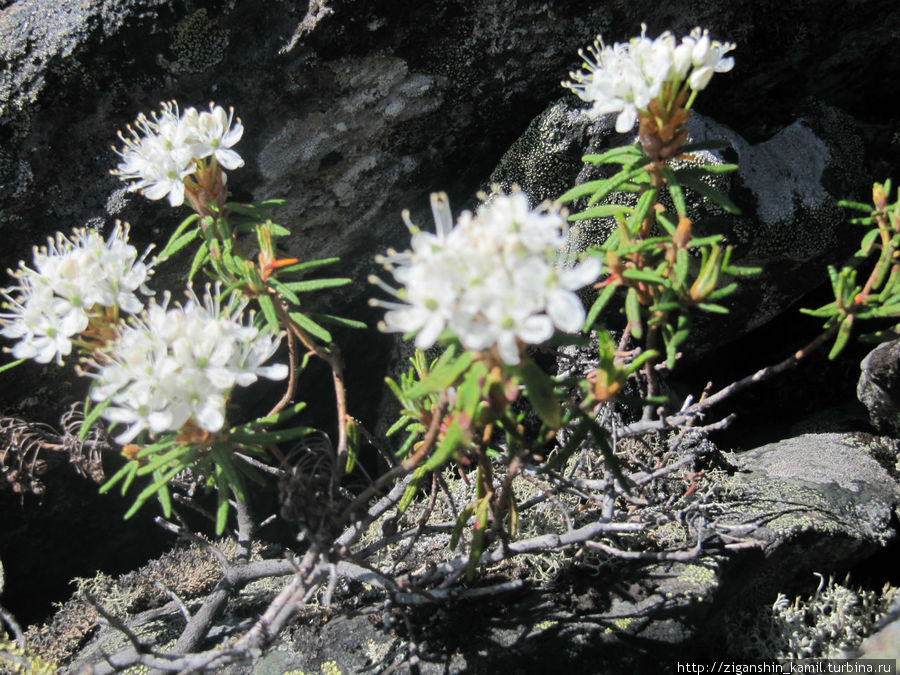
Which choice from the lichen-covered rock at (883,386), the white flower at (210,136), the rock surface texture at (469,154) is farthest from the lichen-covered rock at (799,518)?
the white flower at (210,136)

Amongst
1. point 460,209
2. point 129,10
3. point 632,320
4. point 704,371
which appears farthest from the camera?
point 704,371

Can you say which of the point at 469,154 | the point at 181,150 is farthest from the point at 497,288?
the point at 469,154

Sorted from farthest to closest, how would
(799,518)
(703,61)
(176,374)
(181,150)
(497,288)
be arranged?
(799,518), (181,150), (703,61), (176,374), (497,288)

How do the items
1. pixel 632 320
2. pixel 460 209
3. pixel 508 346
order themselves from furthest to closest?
pixel 460 209 → pixel 632 320 → pixel 508 346

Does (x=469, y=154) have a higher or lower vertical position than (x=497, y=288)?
higher

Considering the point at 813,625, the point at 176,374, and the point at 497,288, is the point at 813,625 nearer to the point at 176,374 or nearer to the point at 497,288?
→ the point at 497,288

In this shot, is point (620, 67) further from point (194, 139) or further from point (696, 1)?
point (194, 139)

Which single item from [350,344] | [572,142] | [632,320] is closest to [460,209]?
[572,142]

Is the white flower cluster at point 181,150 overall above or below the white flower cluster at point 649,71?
above

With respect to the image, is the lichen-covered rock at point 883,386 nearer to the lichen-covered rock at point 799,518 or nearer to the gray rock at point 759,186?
the lichen-covered rock at point 799,518
